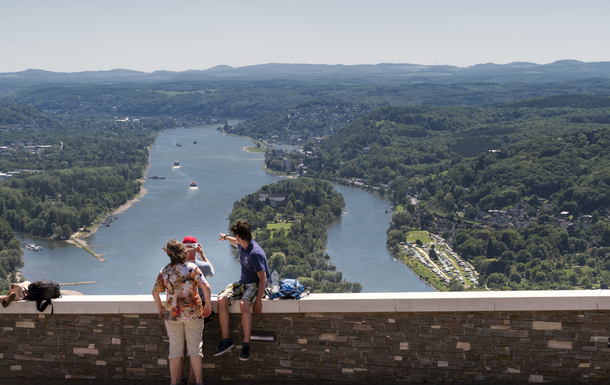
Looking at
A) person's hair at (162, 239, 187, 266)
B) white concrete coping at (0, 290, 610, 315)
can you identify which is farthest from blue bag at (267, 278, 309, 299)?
person's hair at (162, 239, 187, 266)

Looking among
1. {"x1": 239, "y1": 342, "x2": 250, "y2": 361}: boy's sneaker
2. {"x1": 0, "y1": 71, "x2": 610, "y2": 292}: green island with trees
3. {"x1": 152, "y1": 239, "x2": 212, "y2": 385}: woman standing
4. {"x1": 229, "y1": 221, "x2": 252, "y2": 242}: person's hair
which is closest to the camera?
{"x1": 152, "y1": 239, "x2": 212, "y2": 385}: woman standing

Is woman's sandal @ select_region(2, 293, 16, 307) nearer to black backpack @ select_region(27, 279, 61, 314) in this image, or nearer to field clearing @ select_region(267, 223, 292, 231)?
black backpack @ select_region(27, 279, 61, 314)

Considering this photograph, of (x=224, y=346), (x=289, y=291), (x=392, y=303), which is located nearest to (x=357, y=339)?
(x=392, y=303)

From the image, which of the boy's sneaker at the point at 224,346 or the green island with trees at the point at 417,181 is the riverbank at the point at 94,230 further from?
the boy's sneaker at the point at 224,346

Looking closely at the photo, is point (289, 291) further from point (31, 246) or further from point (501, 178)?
point (501, 178)

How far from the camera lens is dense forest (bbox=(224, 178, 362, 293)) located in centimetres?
4272

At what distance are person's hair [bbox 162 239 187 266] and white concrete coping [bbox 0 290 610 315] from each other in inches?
23.7

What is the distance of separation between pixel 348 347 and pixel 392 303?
0.54m

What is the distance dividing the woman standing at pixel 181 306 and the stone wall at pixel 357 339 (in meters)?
0.35

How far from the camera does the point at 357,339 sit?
228 inches

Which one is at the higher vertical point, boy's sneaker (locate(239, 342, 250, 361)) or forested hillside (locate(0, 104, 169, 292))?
boy's sneaker (locate(239, 342, 250, 361))

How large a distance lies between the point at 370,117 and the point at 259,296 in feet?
388

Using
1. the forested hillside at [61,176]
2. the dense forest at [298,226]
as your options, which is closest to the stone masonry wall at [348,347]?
the dense forest at [298,226]

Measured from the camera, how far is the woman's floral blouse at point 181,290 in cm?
530
